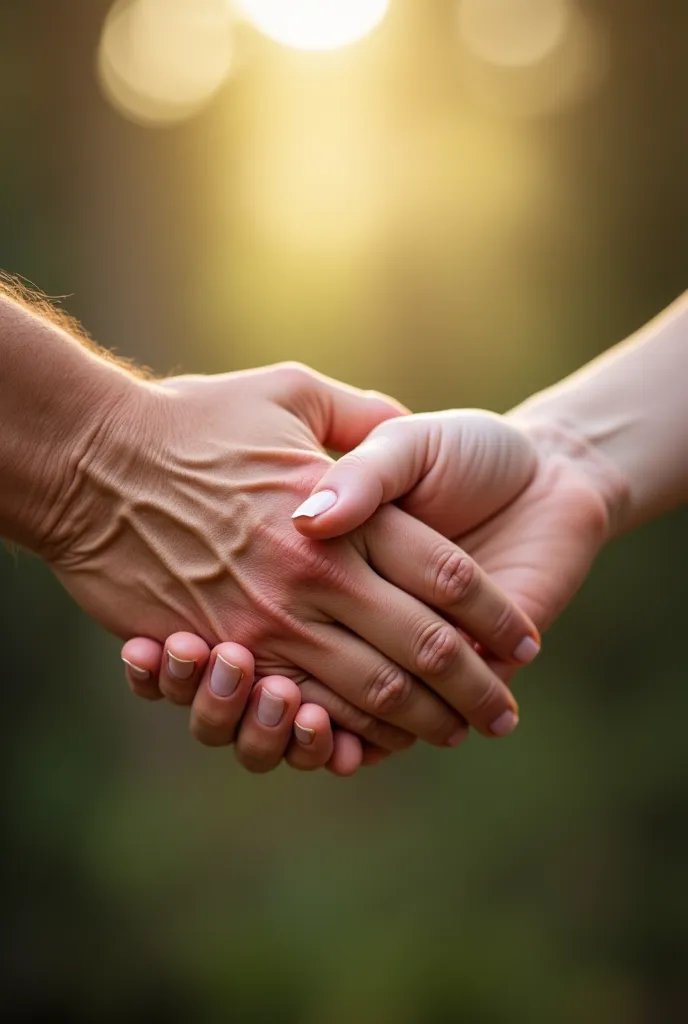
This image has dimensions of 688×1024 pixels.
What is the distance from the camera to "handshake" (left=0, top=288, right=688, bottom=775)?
147 centimetres

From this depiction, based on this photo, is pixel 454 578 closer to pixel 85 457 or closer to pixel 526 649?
pixel 526 649

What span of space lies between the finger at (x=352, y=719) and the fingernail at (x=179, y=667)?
0.19m

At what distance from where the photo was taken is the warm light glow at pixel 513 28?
3.74 m

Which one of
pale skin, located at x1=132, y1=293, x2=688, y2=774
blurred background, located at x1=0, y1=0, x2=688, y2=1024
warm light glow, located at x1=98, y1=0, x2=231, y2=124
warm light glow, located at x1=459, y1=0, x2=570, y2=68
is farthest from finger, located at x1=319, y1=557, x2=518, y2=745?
warm light glow, located at x1=459, y1=0, x2=570, y2=68

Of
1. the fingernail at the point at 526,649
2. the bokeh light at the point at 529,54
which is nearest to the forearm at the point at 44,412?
the fingernail at the point at 526,649

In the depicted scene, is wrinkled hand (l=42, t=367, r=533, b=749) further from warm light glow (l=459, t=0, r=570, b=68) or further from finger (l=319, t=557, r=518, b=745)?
warm light glow (l=459, t=0, r=570, b=68)

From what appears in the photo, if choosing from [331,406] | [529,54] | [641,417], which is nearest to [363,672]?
[331,406]

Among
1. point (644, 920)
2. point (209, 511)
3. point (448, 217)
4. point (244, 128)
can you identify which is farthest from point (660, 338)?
point (644, 920)

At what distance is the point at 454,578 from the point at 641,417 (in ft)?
1.96

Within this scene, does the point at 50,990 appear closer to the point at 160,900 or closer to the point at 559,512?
the point at 160,900

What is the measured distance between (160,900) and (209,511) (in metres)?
2.39

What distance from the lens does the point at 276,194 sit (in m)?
3.65

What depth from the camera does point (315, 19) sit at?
365cm

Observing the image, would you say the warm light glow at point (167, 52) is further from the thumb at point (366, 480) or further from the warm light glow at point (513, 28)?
the thumb at point (366, 480)
